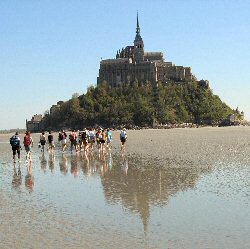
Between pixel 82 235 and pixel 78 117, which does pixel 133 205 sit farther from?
pixel 78 117

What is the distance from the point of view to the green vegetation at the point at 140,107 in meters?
142

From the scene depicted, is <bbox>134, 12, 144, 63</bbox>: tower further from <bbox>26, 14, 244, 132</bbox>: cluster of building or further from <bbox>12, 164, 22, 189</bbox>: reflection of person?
<bbox>12, 164, 22, 189</bbox>: reflection of person

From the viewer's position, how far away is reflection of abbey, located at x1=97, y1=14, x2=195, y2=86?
158 m

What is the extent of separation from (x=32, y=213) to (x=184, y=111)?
141177 millimetres

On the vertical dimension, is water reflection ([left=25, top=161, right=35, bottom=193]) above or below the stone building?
below

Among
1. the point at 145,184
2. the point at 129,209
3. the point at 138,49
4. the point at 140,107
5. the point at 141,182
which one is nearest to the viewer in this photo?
the point at 129,209

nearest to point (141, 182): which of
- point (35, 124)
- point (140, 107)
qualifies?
point (140, 107)

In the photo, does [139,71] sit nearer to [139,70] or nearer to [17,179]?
[139,70]

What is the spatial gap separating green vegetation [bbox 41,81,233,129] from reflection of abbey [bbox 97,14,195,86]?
3553 millimetres

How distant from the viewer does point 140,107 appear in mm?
143750

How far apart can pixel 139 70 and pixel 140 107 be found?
20715mm

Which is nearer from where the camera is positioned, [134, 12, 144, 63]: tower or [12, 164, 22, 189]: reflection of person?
[12, 164, 22, 189]: reflection of person

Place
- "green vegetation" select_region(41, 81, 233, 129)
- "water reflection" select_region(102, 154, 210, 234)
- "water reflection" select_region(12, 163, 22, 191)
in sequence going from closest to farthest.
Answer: "water reflection" select_region(102, 154, 210, 234) → "water reflection" select_region(12, 163, 22, 191) → "green vegetation" select_region(41, 81, 233, 129)

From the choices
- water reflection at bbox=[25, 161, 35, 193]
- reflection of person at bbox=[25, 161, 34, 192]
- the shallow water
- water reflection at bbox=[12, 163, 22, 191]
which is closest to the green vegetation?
water reflection at bbox=[12, 163, 22, 191]
